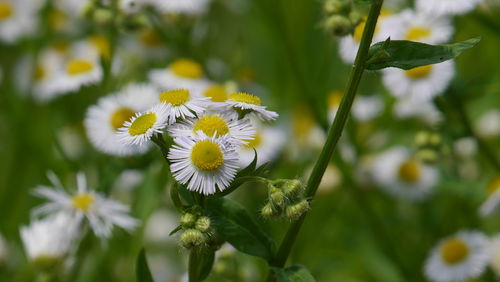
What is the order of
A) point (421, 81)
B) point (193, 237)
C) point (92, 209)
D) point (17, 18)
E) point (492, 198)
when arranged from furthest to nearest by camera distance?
point (17, 18)
point (421, 81)
point (492, 198)
point (92, 209)
point (193, 237)

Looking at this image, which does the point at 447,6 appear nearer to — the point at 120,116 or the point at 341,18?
the point at 341,18

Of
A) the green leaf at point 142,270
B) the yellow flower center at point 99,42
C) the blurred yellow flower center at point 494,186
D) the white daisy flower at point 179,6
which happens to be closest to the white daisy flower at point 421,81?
the blurred yellow flower center at point 494,186

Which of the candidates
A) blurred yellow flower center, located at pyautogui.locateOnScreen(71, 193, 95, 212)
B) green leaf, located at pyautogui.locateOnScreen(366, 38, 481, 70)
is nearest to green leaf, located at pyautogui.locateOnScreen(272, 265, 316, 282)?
green leaf, located at pyautogui.locateOnScreen(366, 38, 481, 70)

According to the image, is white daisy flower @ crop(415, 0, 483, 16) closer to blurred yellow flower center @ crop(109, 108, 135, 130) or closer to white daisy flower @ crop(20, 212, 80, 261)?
blurred yellow flower center @ crop(109, 108, 135, 130)

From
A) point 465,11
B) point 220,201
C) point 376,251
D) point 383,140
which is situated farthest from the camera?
point 383,140

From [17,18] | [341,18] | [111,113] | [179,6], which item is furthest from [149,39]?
A: [341,18]

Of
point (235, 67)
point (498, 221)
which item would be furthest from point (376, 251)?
point (235, 67)

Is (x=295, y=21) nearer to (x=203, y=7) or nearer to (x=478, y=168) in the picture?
(x=203, y=7)
